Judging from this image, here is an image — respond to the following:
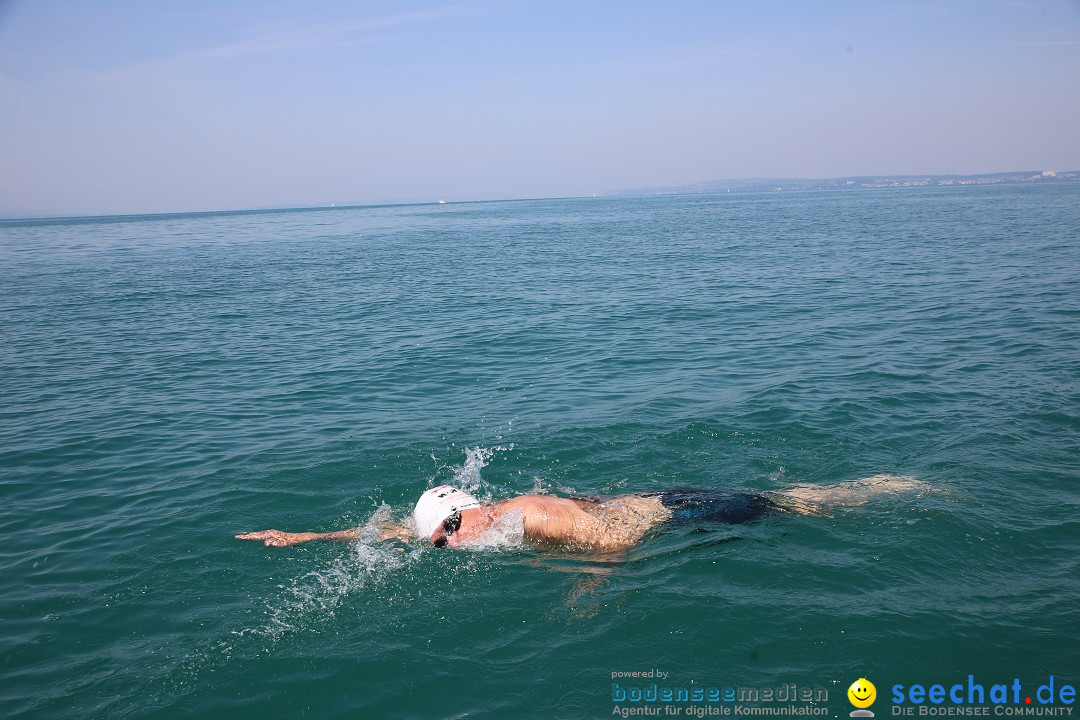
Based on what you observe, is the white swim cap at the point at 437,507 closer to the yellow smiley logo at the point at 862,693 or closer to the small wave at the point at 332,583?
the small wave at the point at 332,583

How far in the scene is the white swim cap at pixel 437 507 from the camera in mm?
8359

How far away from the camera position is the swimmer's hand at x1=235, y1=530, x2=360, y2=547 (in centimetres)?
867

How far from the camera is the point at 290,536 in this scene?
28.8ft

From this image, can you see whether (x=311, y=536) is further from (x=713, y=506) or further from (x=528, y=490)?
(x=713, y=506)

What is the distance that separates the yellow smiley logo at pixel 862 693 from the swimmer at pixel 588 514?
2804 mm

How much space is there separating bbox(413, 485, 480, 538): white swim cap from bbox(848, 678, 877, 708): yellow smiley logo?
4.63 meters

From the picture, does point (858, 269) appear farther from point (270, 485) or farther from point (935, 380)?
point (270, 485)

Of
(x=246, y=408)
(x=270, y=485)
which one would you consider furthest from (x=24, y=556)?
(x=246, y=408)

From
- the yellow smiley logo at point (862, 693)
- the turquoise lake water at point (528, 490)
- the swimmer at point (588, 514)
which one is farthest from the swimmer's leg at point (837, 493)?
the yellow smiley logo at point (862, 693)

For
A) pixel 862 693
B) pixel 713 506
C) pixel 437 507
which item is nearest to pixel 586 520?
pixel 713 506

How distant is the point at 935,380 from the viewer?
580 inches

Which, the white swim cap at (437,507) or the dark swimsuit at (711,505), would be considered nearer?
the white swim cap at (437,507)

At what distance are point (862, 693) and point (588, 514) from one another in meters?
3.62

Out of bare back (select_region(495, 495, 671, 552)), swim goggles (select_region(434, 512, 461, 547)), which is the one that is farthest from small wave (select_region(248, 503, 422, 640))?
bare back (select_region(495, 495, 671, 552))
